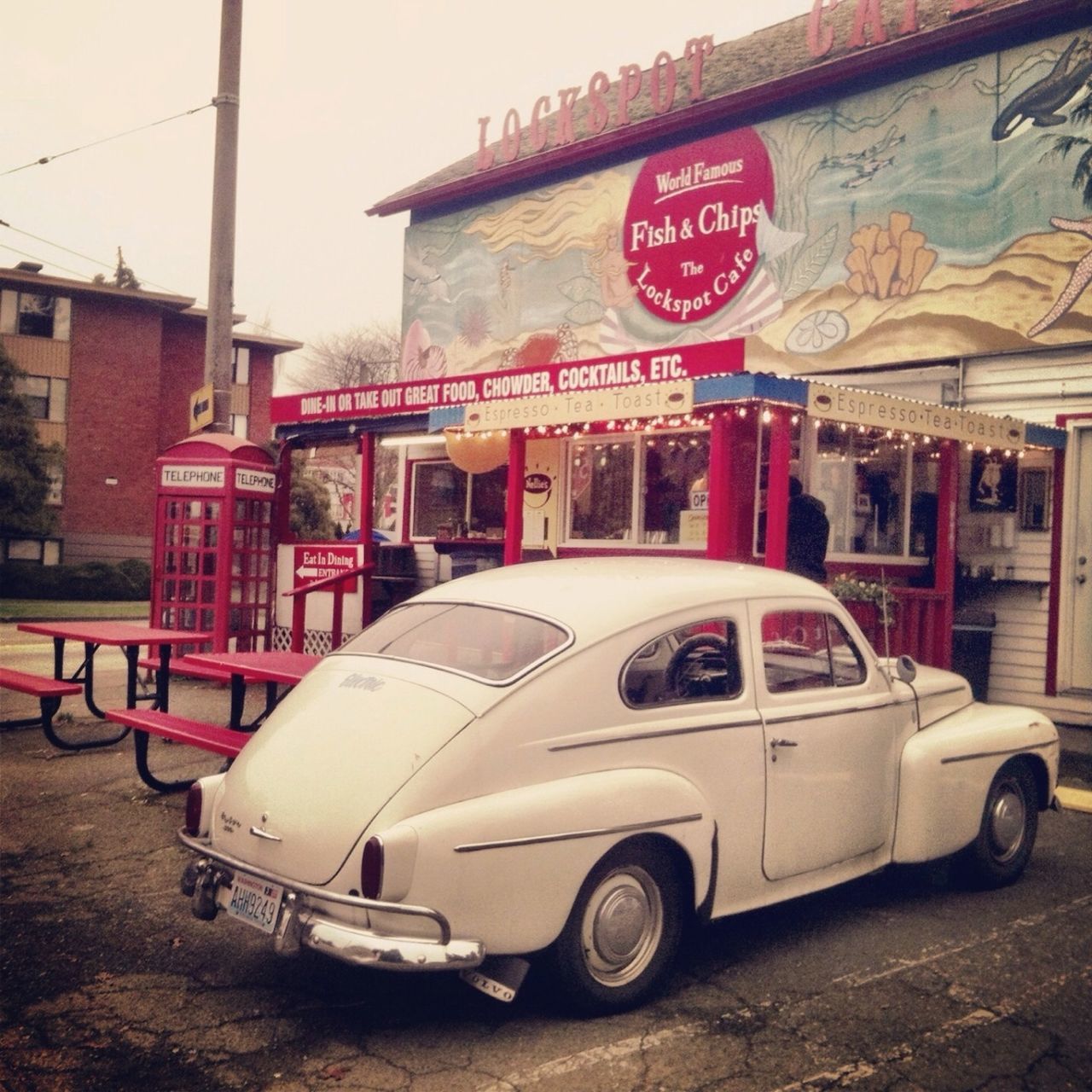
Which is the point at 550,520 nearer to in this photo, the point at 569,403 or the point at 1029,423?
the point at 569,403

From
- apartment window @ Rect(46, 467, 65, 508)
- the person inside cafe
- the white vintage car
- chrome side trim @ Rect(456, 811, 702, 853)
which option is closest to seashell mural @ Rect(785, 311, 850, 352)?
the person inside cafe

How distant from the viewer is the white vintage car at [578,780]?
12.4ft

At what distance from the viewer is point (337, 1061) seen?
370 cm

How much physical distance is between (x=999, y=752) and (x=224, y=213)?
9819 millimetres

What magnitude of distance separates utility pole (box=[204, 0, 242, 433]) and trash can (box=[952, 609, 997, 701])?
828 centimetres

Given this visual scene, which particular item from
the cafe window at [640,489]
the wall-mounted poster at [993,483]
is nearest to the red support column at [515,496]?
the cafe window at [640,489]

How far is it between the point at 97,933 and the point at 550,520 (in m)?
10.3

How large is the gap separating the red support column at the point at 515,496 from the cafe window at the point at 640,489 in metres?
1.94

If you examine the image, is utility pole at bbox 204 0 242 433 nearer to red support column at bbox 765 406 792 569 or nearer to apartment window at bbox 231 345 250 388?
red support column at bbox 765 406 792 569

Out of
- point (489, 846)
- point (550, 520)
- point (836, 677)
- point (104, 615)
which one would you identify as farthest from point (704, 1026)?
point (104, 615)

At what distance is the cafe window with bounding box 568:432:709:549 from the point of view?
42.5 feet

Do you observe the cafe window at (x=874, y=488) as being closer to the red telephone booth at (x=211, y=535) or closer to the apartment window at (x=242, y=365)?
the red telephone booth at (x=211, y=535)

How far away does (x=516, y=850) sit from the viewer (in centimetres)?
381

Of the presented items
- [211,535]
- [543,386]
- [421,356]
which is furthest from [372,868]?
[421,356]
